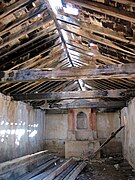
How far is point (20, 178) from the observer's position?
658 cm

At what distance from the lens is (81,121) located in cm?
1355


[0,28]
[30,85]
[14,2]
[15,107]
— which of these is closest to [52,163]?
[15,107]

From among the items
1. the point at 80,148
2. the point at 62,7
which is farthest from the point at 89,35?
the point at 80,148

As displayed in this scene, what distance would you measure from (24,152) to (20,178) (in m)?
3.36

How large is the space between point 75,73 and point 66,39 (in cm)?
99

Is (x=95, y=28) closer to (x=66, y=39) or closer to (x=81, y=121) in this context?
(x=66, y=39)

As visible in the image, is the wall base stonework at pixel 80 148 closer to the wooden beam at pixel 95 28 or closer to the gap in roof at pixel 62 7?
the wooden beam at pixel 95 28

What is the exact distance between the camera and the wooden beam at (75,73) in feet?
16.6

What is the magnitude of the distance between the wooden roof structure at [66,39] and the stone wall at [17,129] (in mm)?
2500

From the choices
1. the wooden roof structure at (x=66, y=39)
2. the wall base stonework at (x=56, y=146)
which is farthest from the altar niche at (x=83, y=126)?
the wooden roof structure at (x=66, y=39)

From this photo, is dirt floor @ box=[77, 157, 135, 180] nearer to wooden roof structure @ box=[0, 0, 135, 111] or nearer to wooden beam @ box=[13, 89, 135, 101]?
wooden beam @ box=[13, 89, 135, 101]

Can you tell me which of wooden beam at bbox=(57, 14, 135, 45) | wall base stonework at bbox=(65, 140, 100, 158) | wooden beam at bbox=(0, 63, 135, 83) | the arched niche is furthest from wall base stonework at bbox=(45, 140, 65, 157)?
wooden beam at bbox=(57, 14, 135, 45)

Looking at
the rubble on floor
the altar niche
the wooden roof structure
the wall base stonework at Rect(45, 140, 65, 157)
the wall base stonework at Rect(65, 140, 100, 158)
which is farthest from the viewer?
the wall base stonework at Rect(45, 140, 65, 157)

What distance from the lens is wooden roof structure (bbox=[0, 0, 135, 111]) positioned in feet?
13.2
